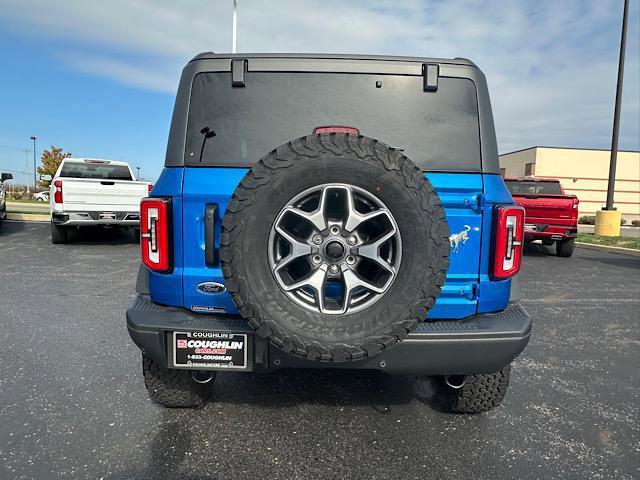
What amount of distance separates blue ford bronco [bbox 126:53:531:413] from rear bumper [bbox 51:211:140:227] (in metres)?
7.22

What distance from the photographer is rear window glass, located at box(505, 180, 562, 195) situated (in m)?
10.0

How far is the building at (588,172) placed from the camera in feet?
107

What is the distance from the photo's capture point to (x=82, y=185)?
8.67m

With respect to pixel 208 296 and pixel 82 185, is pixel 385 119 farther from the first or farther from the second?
pixel 82 185

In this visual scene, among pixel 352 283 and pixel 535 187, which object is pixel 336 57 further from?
pixel 535 187

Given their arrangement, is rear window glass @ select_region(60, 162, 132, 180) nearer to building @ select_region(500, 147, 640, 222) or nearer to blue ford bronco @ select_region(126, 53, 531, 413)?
blue ford bronco @ select_region(126, 53, 531, 413)

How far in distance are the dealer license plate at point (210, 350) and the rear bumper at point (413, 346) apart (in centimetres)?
3

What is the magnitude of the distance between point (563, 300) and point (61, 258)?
8.38m

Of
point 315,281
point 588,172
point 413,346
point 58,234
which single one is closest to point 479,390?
point 413,346

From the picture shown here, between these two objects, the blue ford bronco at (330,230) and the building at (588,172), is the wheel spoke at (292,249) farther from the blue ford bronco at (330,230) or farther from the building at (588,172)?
the building at (588,172)

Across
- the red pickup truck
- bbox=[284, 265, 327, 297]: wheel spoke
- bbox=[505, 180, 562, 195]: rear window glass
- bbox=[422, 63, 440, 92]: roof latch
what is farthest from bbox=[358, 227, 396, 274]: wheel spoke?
bbox=[505, 180, 562, 195]: rear window glass

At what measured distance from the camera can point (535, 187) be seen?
400 inches

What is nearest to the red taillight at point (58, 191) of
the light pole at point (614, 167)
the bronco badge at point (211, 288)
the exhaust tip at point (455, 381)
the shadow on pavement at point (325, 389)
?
the shadow on pavement at point (325, 389)

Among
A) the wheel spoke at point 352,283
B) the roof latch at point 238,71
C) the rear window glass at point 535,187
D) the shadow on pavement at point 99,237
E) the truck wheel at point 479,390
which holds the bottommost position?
the shadow on pavement at point 99,237
